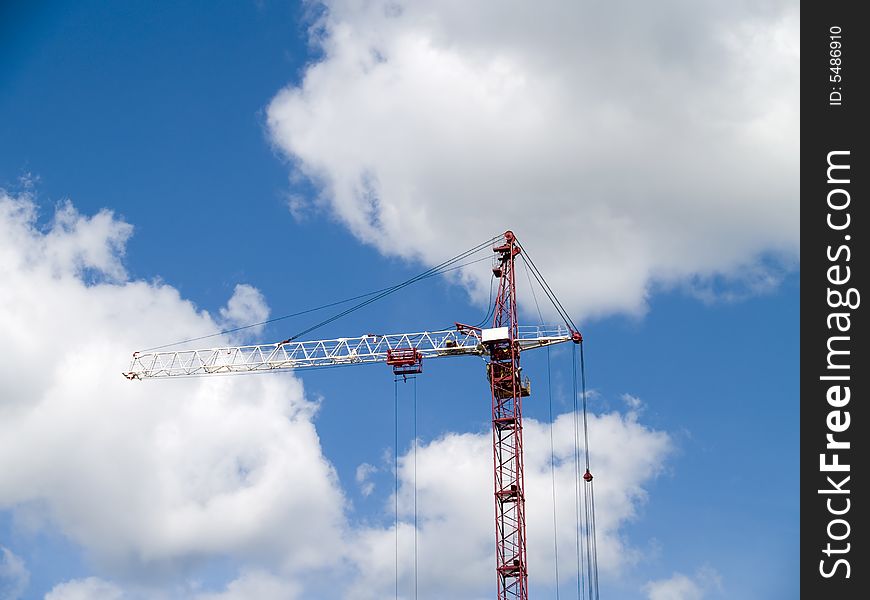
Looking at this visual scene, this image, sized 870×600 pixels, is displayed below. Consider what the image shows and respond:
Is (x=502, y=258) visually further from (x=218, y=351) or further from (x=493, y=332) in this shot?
(x=218, y=351)

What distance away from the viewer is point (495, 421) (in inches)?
5768

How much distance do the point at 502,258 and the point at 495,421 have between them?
72.8ft

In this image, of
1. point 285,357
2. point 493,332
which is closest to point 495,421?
point 493,332
